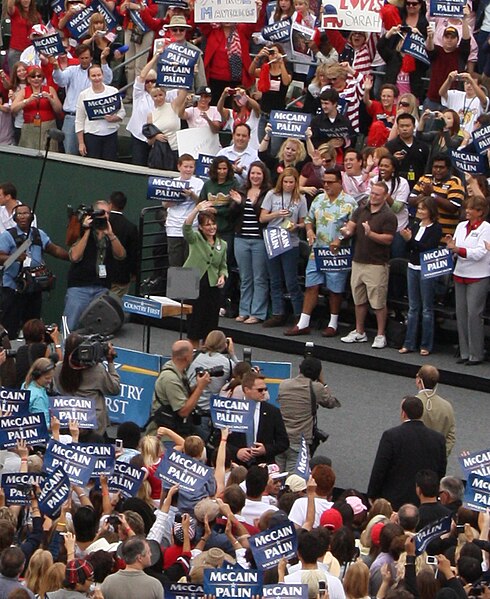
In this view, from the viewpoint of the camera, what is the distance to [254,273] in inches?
770

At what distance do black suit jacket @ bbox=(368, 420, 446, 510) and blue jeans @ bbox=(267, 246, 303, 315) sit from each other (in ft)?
17.5

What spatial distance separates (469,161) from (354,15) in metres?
2.77

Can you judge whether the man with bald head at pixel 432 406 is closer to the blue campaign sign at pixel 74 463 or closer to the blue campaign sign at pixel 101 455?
the blue campaign sign at pixel 101 455

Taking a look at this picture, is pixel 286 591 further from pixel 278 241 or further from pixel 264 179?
pixel 264 179

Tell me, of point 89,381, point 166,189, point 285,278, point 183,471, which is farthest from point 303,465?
point 166,189

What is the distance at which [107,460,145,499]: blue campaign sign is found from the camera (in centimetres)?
→ 1263

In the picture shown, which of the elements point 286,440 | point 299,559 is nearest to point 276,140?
point 286,440

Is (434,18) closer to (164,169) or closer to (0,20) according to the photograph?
(164,169)

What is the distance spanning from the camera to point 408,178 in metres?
19.3

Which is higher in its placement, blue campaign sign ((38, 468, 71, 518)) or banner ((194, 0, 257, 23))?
banner ((194, 0, 257, 23))

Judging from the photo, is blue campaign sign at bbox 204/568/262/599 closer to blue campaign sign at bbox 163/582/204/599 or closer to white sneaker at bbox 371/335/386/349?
blue campaign sign at bbox 163/582/204/599

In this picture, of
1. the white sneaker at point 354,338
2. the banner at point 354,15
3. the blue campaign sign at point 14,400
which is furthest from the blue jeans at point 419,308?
the blue campaign sign at point 14,400

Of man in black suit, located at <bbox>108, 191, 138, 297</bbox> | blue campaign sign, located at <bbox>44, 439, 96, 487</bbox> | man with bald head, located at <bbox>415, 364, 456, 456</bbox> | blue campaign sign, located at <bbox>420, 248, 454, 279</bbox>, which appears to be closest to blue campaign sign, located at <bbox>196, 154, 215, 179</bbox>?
man in black suit, located at <bbox>108, 191, 138, 297</bbox>

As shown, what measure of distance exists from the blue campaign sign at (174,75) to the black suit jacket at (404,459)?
775cm
